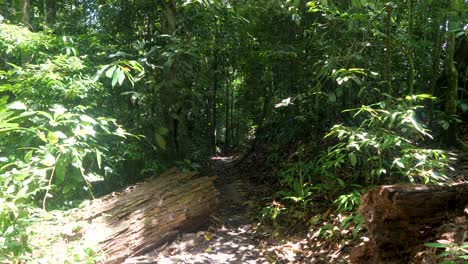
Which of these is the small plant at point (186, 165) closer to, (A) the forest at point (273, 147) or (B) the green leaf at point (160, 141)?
(A) the forest at point (273, 147)

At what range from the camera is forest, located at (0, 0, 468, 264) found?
3188 mm

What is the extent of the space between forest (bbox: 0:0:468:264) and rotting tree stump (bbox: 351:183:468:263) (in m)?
0.01

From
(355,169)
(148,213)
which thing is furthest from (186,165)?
(355,169)

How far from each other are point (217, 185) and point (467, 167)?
4.88 metres

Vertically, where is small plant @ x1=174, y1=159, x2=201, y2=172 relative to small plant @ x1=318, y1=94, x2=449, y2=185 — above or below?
below

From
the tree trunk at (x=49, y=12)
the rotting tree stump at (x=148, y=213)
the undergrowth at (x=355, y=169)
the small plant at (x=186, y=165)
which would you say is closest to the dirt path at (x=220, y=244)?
the rotting tree stump at (x=148, y=213)

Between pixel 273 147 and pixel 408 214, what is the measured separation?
5.17 meters

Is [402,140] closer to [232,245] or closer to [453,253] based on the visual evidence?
[453,253]

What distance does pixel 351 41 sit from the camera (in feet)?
17.5

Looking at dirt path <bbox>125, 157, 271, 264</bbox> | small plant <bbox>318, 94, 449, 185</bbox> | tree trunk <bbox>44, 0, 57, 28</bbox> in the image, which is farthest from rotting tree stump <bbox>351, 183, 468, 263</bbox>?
tree trunk <bbox>44, 0, 57, 28</bbox>

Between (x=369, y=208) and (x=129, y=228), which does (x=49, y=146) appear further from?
(x=369, y=208)

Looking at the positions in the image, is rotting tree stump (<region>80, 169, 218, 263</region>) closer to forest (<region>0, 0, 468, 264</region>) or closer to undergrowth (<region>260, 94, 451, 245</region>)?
forest (<region>0, 0, 468, 264</region>)

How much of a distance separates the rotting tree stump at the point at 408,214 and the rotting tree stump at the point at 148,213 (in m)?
2.50

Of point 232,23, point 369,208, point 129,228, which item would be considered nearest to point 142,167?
point 129,228
